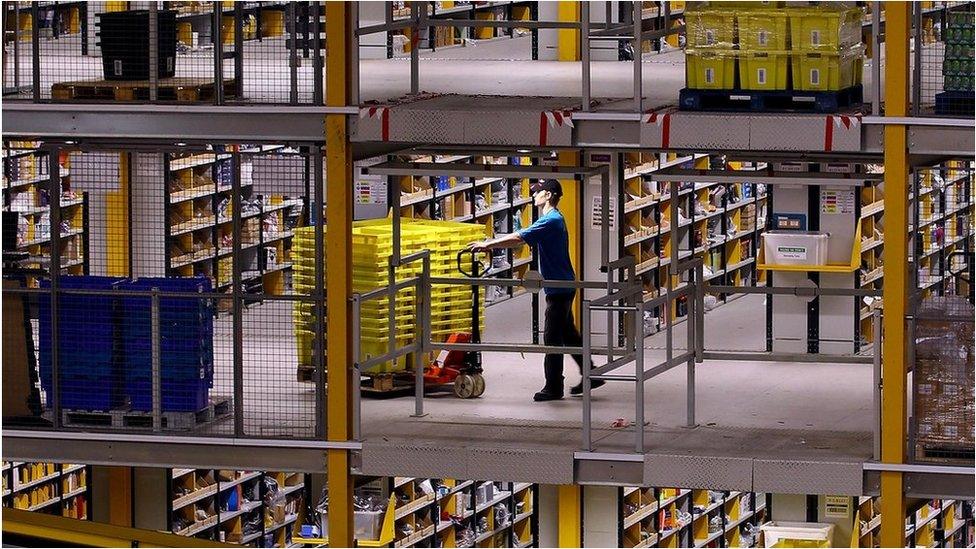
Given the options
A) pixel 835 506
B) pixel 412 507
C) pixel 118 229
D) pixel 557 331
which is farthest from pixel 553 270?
pixel 412 507

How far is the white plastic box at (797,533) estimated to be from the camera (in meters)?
14.2

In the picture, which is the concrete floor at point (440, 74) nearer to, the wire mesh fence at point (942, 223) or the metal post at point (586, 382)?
the metal post at point (586, 382)

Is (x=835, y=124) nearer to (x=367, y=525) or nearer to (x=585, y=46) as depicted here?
(x=585, y=46)

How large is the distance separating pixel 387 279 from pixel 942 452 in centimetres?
385

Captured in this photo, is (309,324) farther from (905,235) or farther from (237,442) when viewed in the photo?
(905,235)

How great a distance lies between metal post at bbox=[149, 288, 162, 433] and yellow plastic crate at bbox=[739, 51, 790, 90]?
3.37 metres

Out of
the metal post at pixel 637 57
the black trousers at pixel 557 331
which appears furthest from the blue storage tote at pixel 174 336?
the metal post at pixel 637 57

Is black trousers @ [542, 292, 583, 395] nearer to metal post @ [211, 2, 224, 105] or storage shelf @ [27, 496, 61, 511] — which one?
metal post @ [211, 2, 224, 105]

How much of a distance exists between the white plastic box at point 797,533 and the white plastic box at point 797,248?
1857 millimetres

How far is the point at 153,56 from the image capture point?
38.0 feet

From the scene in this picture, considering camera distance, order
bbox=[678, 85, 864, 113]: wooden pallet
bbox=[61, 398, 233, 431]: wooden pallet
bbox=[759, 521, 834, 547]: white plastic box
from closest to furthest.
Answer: bbox=[678, 85, 864, 113]: wooden pallet < bbox=[61, 398, 233, 431]: wooden pallet < bbox=[759, 521, 834, 547]: white plastic box

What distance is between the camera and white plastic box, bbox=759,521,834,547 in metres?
14.2

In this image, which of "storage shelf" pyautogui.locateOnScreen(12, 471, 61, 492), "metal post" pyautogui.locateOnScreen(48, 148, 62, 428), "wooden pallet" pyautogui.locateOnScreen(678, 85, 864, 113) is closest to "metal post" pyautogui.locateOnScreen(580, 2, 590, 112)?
"wooden pallet" pyautogui.locateOnScreen(678, 85, 864, 113)

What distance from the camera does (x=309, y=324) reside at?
12258 millimetres
